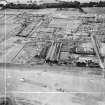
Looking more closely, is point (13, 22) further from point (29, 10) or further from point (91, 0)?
point (91, 0)

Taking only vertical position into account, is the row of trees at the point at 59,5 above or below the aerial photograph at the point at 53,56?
above

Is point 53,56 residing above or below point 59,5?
below

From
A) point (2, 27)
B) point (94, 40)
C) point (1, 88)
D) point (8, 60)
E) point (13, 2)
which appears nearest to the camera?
point (1, 88)

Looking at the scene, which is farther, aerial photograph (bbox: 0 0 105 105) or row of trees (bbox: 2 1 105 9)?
row of trees (bbox: 2 1 105 9)

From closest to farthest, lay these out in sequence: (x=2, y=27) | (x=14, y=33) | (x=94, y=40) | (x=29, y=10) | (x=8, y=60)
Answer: (x=8, y=60), (x=94, y=40), (x=14, y=33), (x=2, y=27), (x=29, y=10)

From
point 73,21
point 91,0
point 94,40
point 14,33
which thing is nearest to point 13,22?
point 14,33

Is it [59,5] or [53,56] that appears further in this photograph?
[59,5]

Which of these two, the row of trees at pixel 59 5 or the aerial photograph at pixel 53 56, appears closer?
the aerial photograph at pixel 53 56

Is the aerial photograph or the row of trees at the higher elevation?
the row of trees
